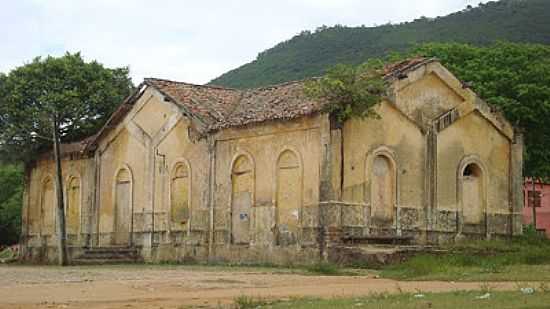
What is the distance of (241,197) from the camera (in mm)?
32156

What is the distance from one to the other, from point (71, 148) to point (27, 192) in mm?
4754

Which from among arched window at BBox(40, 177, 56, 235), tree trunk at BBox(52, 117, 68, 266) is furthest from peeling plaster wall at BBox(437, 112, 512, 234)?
arched window at BBox(40, 177, 56, 235)

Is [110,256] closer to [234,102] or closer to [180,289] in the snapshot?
[234,102]

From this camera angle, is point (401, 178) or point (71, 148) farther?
point (71, 148)

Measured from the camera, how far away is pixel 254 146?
3161 cm

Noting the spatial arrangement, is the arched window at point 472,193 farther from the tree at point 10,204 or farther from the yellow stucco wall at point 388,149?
the tree at point 10,204

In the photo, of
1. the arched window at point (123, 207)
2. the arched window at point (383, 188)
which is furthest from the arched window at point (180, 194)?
the arched window at point (383, 188)

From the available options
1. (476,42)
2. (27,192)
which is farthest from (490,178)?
(476,42)

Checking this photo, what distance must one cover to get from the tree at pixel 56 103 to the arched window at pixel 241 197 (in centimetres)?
788

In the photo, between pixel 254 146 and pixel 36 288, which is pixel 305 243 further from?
pixel 36 288

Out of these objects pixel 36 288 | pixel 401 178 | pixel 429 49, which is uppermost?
pixel 429 49

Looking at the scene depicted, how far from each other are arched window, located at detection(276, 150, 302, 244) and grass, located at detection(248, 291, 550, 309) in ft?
49.9

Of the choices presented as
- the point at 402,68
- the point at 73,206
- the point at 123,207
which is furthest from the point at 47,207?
the point at 402,68

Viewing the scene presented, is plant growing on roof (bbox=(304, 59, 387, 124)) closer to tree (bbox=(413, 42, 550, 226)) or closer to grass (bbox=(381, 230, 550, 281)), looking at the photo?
grass (bbox=(381, 230, 550, 281))
